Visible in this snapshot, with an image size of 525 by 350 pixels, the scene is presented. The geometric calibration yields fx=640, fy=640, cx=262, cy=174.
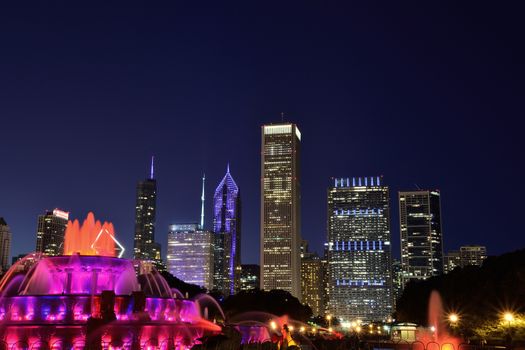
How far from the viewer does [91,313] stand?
107 ft

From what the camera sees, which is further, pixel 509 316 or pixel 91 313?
pixel 509 316

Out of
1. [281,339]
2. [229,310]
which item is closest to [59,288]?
[281,339]

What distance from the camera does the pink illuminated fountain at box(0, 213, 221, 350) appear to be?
30.3m

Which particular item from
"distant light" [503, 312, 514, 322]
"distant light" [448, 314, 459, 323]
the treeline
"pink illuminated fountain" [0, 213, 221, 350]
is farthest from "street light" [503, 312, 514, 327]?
"pink illuminated fountain" [0, 213, 221, 350]

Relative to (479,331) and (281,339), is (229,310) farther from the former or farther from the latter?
(281,339)

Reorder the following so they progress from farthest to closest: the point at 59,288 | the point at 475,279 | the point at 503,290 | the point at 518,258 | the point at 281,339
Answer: the point at 475,279, the point at 518,258, the point at 503,290, the point at 59,288, the point at 281,339

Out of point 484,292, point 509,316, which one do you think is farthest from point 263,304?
point 509,316

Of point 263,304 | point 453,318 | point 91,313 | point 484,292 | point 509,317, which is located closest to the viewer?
point 91,313

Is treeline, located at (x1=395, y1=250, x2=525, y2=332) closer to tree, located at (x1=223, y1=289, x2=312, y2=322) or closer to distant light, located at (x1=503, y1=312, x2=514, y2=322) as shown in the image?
distant light, located at (x1=503, y1=312, x2=514, y2=322)

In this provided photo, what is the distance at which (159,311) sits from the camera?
35562mm

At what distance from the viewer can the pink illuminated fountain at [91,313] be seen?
99.3 feet

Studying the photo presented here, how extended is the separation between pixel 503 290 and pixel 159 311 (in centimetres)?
3333

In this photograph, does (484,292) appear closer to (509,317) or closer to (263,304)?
(509,317)

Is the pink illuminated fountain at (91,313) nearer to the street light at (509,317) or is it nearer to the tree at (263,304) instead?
the street light at (509,317)
